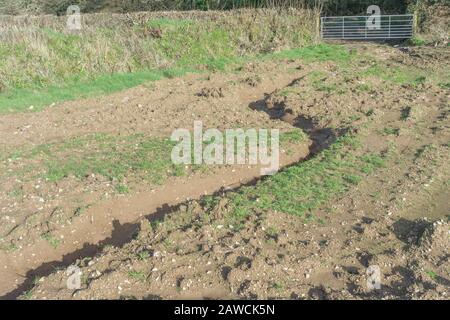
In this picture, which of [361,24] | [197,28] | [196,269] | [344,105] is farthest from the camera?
[361,24]

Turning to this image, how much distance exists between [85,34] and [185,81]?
3624 mm

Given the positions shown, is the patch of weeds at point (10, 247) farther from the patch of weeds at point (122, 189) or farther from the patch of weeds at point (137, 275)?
the patch of weeds at point (137, 275)

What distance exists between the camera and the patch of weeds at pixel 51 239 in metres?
5.90

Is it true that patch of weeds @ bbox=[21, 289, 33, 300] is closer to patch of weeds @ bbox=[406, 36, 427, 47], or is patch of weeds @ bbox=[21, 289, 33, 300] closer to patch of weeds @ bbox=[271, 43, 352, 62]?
patch of weeds @ bbox=[271, 43, 352, 62]

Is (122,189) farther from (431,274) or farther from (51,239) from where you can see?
(431,274)

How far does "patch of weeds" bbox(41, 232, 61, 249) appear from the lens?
590 cm

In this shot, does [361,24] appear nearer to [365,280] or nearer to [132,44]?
[132,44]

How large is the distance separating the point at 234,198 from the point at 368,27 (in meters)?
13.4

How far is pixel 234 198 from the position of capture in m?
6.41

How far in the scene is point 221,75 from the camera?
499 inches

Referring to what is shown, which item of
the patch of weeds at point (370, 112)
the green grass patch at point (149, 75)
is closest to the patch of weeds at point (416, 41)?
the green grass patch at point (149, 75)

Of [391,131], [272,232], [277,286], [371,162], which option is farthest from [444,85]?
[277,286]

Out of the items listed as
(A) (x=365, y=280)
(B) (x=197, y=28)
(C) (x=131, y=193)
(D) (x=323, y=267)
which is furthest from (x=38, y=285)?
(B) (x=197, y=28)

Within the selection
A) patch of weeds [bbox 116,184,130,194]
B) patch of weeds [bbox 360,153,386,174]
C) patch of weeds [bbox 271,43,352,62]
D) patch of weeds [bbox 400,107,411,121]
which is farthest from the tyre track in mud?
patch of weeds [bbox 271,43,352,62]
